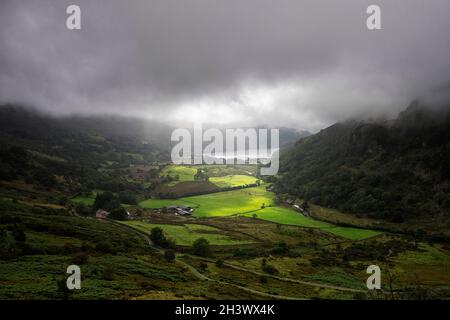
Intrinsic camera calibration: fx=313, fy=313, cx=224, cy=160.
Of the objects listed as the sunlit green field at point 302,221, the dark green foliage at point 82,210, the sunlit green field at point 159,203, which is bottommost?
the sunlit green field at point 302,221

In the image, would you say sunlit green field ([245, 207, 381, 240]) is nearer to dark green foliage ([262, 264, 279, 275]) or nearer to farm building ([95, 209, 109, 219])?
dark green foliage ([262, 264, 279, 275])

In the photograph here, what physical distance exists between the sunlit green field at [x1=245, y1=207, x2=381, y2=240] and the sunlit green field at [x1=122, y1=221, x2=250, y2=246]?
3741cm

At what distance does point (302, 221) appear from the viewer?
469 ft

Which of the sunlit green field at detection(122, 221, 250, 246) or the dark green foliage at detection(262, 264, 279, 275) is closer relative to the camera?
the dark green foliage at detection(262, 264, 279, 275)

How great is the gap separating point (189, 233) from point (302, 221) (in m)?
58.7

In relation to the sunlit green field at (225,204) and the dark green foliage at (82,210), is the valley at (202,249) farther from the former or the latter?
the sunlit green field at (225,204)

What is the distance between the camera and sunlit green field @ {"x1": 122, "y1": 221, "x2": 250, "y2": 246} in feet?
327

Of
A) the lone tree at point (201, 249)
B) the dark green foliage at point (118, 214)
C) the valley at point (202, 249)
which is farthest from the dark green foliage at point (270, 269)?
the dark green foliage at point (118, 214)

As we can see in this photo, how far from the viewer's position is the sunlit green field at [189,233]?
327ft

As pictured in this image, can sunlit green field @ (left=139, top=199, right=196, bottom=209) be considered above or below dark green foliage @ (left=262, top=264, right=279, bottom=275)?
above

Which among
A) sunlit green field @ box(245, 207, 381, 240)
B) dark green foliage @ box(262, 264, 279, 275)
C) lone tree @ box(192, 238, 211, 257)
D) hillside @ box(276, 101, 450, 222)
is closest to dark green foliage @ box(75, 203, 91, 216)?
lone tree @ box(192, 238, 211, 257)

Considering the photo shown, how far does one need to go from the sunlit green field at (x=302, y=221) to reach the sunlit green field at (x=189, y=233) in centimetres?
3741
